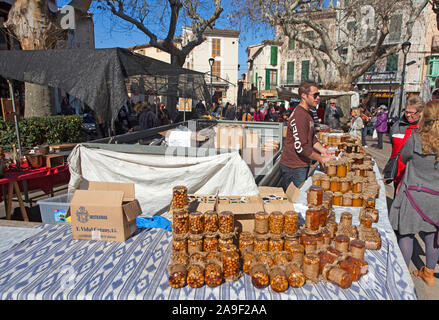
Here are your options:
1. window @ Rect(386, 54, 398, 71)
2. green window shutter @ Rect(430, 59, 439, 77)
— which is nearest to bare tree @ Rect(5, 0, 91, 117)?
green window shutter @ Rect(430, 59, 439, 77)

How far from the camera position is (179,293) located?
1.69 m

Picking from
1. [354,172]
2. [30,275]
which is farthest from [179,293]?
[354,172]

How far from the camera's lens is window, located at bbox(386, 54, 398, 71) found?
2973 centimetres

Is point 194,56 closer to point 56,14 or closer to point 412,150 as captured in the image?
point 56,14

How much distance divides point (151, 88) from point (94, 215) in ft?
21.4

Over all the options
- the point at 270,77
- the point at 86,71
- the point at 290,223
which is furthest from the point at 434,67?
the point at 290,223

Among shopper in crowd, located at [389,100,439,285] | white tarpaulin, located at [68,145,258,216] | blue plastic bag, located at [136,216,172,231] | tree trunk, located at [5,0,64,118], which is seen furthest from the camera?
tree trunk, located at [5,0,64,118]

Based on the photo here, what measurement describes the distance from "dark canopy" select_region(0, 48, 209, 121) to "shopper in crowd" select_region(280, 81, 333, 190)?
2.42m

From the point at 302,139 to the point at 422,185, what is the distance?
1268 millimetres

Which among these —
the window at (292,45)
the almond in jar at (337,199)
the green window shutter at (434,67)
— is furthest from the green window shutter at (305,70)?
the almond in jar at (337,199)

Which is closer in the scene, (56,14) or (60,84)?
(60,84)

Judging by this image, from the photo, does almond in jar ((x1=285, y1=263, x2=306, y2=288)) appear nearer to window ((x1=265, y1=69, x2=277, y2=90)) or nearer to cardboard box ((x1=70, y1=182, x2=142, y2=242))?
cardboard box ((x1=70, y1=182, x2=142, y2=242))

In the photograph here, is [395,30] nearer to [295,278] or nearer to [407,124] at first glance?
[407,124]
